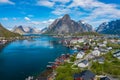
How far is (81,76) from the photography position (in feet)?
147

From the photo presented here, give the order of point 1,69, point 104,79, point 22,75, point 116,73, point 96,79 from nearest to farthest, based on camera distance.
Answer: point 104,79, point 96,79, point 116,73, point 22,75, point 1,69

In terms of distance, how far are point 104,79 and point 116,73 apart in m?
7.26

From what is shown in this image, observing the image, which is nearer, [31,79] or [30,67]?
[31,79]

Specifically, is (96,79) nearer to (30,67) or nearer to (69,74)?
(69,74)

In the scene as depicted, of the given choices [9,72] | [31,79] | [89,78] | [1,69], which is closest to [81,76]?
[89,78]

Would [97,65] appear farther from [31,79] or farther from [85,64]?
[31,79]

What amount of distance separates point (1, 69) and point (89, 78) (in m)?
27.9

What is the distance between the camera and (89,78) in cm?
4441

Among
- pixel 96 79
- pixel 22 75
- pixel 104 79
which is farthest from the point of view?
pixel 22 75

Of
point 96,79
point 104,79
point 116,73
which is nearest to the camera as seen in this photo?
point 104,79

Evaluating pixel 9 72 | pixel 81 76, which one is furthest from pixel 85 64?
pixel 9 72

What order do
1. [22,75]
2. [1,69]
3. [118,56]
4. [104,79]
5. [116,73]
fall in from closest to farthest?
[104,79], [116,73], [22,75], [1,69], [118,56]

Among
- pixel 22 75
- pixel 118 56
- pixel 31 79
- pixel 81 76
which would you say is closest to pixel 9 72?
pixel 22 75

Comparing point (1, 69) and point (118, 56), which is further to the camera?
point (118, 56)
